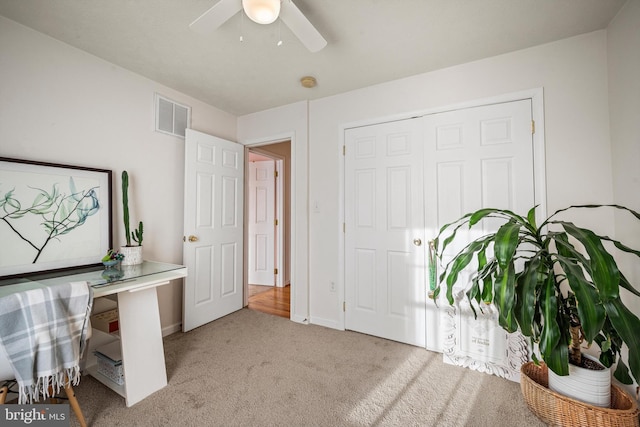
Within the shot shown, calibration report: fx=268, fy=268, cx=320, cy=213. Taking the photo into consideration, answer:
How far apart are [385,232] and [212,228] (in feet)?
6.06

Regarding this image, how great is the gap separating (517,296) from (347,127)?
2.03m

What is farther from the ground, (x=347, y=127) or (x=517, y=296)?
(x=347, y=127)

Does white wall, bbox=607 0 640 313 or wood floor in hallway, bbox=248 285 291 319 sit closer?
white wall, bbox=607 0 640 313

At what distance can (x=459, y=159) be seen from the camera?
223 cm

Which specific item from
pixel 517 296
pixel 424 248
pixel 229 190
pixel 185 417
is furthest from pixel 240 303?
pixel 517 296

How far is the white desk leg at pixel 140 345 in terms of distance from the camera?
1644 mm

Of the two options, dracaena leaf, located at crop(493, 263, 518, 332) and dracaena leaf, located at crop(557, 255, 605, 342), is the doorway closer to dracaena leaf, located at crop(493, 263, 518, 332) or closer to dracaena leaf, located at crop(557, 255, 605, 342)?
dracaena leaf, located at crop(493, 263, 518, 332)

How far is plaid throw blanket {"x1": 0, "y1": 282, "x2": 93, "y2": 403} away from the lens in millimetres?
1144

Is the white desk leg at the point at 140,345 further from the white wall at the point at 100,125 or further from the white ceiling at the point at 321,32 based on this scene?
the white ceiling at the point at 321,32

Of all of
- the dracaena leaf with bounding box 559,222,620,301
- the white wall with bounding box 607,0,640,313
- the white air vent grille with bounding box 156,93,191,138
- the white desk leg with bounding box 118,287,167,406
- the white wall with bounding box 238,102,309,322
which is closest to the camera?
the dracaena leaf with bounding box 559,222,620,301

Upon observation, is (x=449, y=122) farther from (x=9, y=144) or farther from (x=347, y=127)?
(x=9, y=144)

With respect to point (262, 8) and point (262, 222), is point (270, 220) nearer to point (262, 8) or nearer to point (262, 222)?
point (262, 222)

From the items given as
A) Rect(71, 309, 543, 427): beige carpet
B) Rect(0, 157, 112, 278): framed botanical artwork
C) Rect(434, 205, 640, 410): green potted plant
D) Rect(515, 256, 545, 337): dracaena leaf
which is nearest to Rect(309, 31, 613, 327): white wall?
Rect(434, 205, 640, 410): green potted plant

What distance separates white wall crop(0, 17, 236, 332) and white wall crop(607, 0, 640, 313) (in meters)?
3.43
